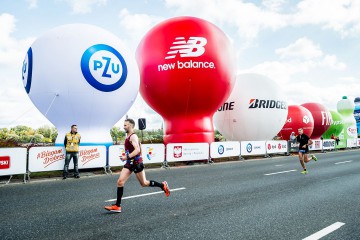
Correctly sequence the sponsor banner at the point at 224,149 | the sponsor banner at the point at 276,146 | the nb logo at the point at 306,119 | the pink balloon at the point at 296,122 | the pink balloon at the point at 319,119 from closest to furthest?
1. the sponsor banner at the point at 224,149
2. the sponsor banner at the point at 276,146
3. the pink balloon at the point at 296,122
4. the nb logo at the point at 306,119
5. the pink balloon at the point at 319,119

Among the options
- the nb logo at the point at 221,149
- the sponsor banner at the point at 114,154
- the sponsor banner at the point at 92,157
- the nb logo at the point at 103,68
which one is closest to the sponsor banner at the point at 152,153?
the sponsor banner at the point at 114,154

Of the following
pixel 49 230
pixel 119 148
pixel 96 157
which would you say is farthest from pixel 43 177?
pixel 49 230

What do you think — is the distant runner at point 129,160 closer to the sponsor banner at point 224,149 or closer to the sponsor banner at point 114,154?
the sponsor banner at point 114,154

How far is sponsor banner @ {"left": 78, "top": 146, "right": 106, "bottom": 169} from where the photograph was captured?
37.8 ft

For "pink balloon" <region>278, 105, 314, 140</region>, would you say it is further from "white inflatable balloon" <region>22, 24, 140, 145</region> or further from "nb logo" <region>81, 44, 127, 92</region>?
"nb logo" <region>81, 44, 127, 92</region>

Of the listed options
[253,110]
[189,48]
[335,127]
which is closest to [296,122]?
[253,110]

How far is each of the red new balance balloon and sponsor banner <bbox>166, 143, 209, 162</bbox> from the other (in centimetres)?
126

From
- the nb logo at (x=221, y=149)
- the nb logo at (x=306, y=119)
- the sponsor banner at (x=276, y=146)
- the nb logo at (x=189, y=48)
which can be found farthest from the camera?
the nb logo at (x=306, y=119)

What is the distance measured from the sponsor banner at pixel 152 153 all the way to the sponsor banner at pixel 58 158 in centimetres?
203

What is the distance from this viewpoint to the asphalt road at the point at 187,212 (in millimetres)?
4338

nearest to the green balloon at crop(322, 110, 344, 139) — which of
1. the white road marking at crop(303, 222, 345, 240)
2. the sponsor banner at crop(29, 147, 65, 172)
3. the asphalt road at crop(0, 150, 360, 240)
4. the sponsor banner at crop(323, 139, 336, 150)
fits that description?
the sponsor banner at crop(323, 139, 336, 150)

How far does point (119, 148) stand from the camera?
1247 cm

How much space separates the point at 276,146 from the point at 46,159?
17.3 meters

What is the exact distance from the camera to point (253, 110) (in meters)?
21.2
